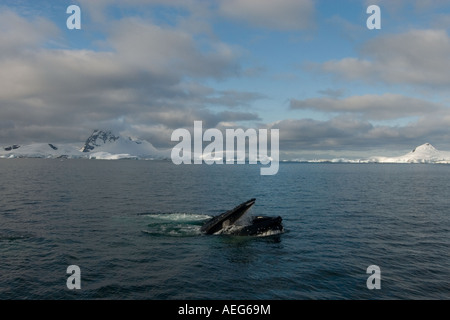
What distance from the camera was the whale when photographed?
32.4 meters

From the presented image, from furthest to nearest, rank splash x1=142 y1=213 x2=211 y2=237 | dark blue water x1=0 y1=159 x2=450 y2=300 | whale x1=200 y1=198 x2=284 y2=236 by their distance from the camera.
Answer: splash x1=142 y1=213 x2=211 y2=237 < whale x1=200 y1=198 x2=284 y2=236 < dark blue water x1=0 y1=159 x2=450 y2=300

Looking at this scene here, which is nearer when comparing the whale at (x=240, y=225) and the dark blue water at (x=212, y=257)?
the dark blue water at (x=212, y=257)

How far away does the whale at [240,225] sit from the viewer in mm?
32438

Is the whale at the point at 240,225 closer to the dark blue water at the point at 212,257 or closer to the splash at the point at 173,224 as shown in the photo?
the dark blue water at the point at 212,257

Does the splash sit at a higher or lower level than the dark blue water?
higher

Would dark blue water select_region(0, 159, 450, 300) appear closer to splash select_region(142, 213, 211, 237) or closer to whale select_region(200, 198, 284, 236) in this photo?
splash select_region(142, 213, 211, 237)

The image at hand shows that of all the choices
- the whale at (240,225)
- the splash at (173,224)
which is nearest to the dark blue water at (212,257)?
the splash at (173,224)

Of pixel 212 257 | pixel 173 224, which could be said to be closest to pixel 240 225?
pixel 212 257

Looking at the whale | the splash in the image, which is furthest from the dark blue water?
the whale

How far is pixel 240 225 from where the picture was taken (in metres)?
33.3

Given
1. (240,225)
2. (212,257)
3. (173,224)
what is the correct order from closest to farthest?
(212,257)
(240,225)
(173,224)

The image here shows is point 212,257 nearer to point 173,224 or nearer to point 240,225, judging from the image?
point 240,225
